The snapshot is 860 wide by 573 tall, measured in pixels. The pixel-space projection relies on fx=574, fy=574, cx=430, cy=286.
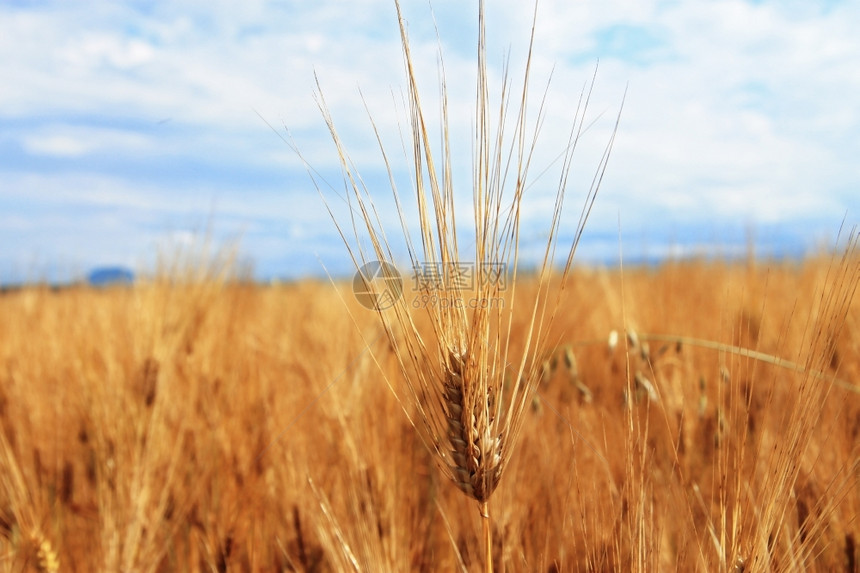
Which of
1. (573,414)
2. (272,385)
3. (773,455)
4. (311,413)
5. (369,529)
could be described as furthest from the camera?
(272,385)

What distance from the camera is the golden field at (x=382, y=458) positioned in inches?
35.7

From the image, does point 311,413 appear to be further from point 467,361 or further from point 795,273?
point 795,273

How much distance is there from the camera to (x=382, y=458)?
4.88 ft

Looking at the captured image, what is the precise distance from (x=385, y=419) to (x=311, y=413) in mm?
449

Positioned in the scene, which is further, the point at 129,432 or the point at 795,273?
the point at 795,273

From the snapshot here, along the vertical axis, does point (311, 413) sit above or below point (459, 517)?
above

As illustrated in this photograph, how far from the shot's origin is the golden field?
908 millimetres

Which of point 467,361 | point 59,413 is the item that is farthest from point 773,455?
point 59,413

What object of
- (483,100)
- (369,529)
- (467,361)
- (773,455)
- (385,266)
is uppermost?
(483,100)

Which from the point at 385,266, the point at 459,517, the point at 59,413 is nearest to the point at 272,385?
the point at 59,413

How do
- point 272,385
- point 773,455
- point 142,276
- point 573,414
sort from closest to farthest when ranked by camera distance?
point 773,455 < point 573,414 < point 142,276 < point 272,385

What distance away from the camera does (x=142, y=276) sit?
2285mm

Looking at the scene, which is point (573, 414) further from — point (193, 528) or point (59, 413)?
point (59, 413)

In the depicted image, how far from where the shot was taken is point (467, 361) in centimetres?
81
